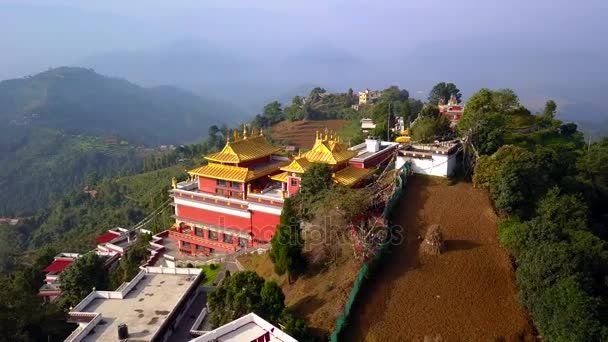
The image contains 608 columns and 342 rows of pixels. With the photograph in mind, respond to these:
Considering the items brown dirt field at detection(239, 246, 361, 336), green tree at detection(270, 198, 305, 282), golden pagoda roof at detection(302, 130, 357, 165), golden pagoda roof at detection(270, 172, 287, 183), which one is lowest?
brown dirt field at detection(239, 246, 361, 336)

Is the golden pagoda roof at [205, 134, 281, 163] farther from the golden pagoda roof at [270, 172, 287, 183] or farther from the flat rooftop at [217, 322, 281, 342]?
the flat rooftop at [217, 322, 281, 342]

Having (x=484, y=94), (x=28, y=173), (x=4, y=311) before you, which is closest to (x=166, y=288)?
(x=4, y=311)

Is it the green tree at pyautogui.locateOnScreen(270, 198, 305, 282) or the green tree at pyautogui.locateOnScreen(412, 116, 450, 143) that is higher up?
the green tree at pyautogui.locateOnScreen(412, 116, 450, 143)

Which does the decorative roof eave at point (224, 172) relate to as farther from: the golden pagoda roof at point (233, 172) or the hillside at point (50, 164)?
the hillside at point (50, 164)

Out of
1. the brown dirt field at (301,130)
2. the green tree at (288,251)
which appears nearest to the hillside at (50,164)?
the brown dirt field at (301,130)

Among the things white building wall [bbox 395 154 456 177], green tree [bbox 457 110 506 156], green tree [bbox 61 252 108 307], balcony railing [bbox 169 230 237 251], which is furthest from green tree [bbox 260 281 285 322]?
green tree [bbox 457 110 506 156]

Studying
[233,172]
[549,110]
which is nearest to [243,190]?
[233,172]

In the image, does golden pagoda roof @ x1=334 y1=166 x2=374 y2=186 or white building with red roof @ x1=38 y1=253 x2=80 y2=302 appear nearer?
golden pagoda roof @ x1=334 y1=166 x2=374 y2=186

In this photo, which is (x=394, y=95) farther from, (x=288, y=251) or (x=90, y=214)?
(x=288, y=251)
